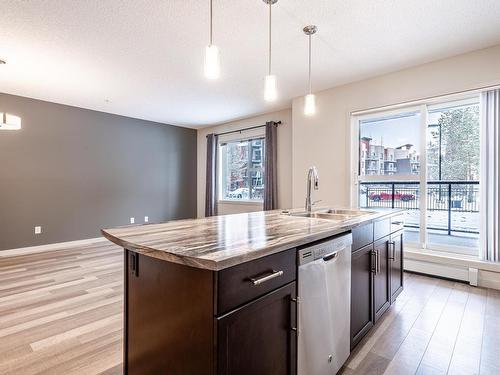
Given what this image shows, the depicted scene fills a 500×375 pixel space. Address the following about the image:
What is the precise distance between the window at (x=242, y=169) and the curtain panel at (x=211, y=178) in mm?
180

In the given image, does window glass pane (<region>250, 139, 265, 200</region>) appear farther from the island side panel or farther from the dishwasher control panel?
the island side panel

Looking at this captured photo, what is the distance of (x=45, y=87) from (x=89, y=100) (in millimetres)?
687

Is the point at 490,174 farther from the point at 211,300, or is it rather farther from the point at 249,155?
the point at 249,155

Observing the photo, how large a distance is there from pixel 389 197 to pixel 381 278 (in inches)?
81.4

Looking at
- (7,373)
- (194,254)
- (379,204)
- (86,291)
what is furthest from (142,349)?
(379,204)

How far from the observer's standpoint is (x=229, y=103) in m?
4.90

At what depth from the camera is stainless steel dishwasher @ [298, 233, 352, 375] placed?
1.31 meters

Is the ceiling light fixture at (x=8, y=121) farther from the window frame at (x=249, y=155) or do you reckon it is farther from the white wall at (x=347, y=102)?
the white wall at (x=347, y=102)

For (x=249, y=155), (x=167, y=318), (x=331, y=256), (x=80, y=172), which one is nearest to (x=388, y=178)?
(x=331, y=256)

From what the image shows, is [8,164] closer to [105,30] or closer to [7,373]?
[105,30]

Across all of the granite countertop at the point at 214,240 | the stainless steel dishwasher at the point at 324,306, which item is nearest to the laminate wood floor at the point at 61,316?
the granite countertop at the point at 214,240

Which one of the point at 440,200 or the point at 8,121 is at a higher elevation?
the point at 8,121

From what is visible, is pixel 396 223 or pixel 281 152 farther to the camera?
pixel 281 152

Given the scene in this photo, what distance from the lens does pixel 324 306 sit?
1438mm
